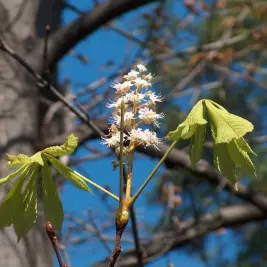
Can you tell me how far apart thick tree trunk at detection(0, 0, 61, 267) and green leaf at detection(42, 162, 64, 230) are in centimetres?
96

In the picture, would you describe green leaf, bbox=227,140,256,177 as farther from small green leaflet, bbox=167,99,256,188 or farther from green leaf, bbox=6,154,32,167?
green leaf, bbox=6,154,32,167

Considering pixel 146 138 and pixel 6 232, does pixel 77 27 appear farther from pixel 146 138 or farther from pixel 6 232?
pixel 146 138

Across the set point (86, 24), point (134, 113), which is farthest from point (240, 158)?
point (86, 24)

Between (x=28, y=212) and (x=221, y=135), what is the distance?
227 mm

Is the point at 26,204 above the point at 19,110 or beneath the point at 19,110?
beneath

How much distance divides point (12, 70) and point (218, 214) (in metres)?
0.95

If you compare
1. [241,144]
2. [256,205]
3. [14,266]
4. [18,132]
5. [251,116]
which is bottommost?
[241,144]

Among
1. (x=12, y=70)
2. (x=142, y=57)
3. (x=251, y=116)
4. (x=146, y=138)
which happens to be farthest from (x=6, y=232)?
(x=251, y=116)

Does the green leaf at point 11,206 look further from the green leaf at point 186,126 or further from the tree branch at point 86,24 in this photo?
the tree branch at point 86,24

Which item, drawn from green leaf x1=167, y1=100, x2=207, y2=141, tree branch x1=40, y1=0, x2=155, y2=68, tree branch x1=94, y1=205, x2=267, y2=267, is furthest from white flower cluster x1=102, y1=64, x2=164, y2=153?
tree branch x1=94, y1=205, x2=267, y2=267

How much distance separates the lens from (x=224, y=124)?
624 millimetres

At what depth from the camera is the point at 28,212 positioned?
646mm

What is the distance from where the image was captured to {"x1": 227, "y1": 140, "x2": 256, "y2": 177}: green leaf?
65cm

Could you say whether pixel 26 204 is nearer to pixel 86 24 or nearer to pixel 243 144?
pixel 243 144
